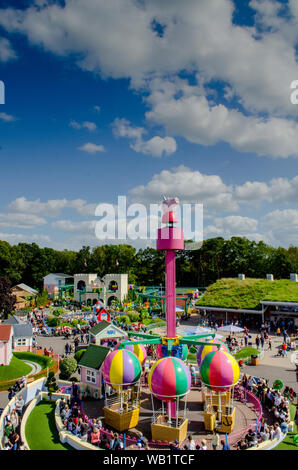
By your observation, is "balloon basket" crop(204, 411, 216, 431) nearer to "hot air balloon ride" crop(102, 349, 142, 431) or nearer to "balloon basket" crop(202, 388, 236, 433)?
"balloon basket" crop(202, 388, 236, 433)

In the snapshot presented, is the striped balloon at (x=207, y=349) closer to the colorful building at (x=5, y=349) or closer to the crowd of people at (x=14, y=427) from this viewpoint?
the crowd of people at (x=14, y=427)

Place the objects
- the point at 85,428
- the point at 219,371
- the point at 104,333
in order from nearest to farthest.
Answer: the point at 85,428
the point at 219,371
the point at 104,333

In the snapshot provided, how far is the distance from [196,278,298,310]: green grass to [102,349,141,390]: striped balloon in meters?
24.6

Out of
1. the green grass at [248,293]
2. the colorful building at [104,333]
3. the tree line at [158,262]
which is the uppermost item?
the tree line at [158,262]

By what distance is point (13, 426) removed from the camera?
15414 millimetres

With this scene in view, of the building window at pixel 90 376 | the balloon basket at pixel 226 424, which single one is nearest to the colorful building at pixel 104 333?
the building window at pixel 90 376

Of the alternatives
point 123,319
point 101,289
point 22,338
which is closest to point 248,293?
point 123,319

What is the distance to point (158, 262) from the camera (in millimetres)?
86312

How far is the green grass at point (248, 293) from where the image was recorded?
124 feet

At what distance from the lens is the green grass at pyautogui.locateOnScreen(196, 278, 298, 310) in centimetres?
3784

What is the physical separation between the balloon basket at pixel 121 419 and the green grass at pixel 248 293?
24.6m

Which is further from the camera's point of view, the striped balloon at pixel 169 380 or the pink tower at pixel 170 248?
the pink tower at pixel 170 248

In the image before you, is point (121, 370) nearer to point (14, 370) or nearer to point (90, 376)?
point (90, 376)

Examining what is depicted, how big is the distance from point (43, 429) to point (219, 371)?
8.33 meters
